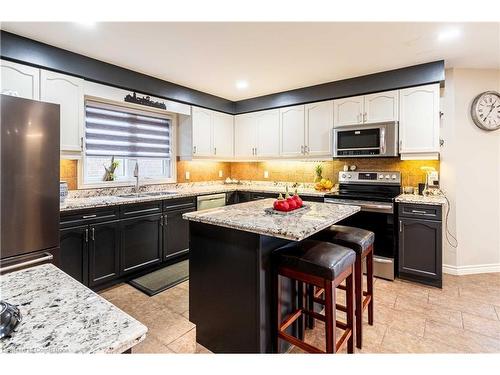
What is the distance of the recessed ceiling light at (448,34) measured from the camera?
94.7 inches

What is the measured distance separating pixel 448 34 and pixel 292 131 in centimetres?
218

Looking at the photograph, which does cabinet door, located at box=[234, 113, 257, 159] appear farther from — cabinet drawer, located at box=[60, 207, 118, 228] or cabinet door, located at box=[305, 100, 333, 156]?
cabinet drawer, located at box=[60, 207, 118, 228]

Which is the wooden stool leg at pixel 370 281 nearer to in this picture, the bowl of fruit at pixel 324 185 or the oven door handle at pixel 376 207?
the oven door handle at pixel 376 207

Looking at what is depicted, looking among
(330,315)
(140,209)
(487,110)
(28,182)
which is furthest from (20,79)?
(487,110)

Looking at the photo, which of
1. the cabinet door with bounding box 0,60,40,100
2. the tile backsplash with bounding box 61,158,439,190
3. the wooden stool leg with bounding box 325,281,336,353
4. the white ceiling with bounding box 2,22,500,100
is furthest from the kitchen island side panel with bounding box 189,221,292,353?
the tile backsplash with bounding box 61,158,439,190

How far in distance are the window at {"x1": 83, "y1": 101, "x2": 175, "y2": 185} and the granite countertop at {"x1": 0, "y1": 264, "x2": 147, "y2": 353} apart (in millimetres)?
2824

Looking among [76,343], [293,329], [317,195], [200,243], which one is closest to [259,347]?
[293,329]

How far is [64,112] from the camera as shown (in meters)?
2.79

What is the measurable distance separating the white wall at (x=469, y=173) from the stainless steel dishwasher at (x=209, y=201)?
9.82 feet

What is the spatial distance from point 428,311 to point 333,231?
1.23 meters

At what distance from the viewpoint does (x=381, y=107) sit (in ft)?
11.3

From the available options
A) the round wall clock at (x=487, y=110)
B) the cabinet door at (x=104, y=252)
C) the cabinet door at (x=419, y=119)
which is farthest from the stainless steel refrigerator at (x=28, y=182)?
the round wall clock at (x=487, y=110)

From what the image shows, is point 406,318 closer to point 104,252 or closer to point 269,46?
point 269,46

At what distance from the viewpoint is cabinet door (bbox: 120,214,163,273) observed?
306 centimetres
